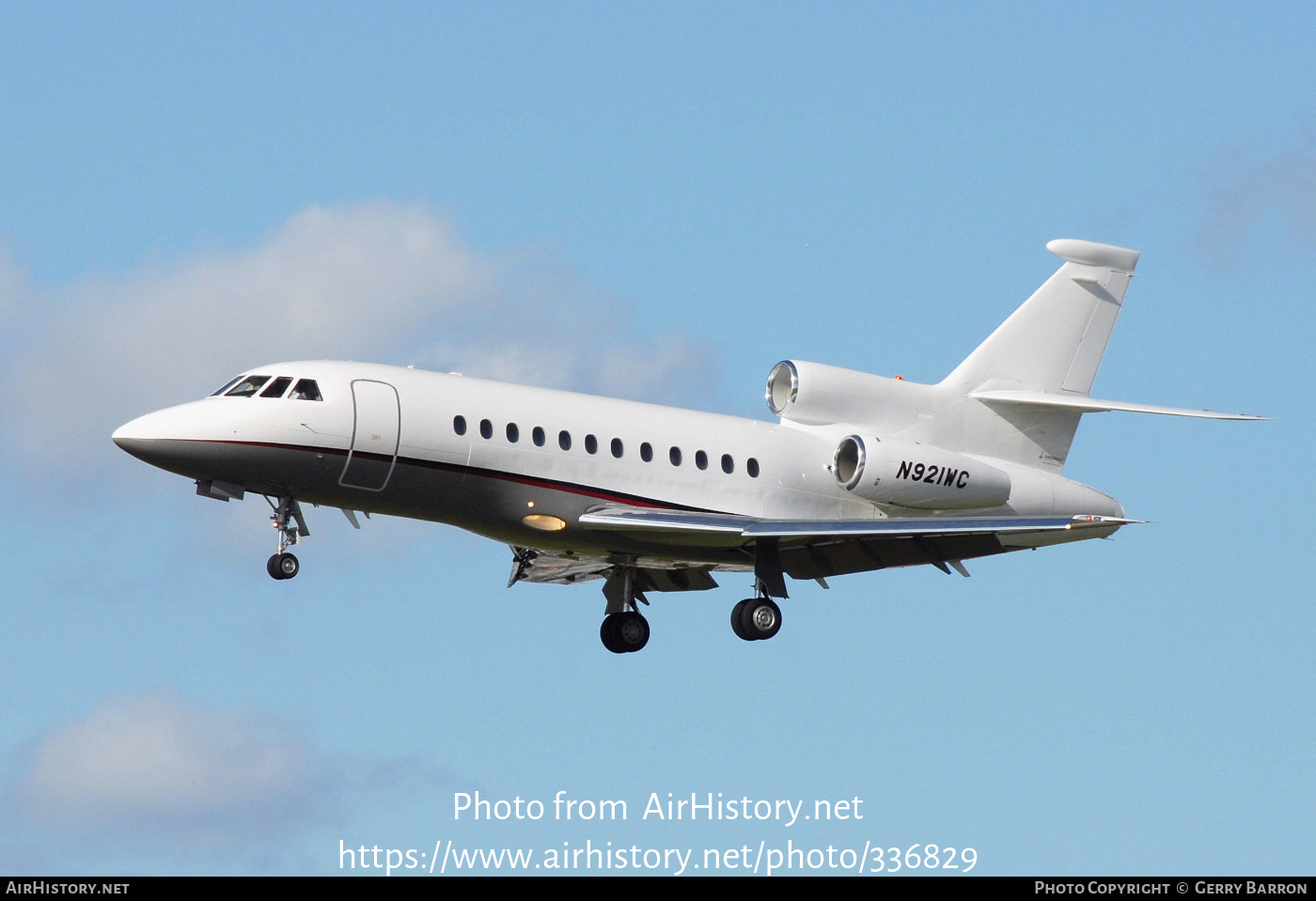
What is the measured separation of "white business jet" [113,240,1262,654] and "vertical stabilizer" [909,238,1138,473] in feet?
0.12

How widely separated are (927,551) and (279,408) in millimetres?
10816

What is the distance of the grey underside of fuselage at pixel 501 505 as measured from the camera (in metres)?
28.9

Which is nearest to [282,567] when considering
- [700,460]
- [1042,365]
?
[700,460]

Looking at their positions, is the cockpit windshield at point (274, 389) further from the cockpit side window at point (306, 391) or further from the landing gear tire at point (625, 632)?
the landing gear tire at point (625, 632)

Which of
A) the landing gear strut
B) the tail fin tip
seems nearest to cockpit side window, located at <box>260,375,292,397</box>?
the landing gear strut

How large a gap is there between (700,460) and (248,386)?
7.26 metres

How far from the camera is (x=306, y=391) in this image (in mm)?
29469

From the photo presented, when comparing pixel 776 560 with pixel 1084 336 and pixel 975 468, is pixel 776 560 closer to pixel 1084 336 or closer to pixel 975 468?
pixel 975 468

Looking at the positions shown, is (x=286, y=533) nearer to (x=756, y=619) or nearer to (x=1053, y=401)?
(x=756, y=619)

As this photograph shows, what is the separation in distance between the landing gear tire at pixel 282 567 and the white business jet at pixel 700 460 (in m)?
0.03

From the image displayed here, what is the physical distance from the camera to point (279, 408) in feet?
95.8

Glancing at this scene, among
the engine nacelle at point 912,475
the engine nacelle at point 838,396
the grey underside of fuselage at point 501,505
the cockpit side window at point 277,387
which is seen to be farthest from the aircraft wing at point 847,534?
the cockpit side window at point 277,387
